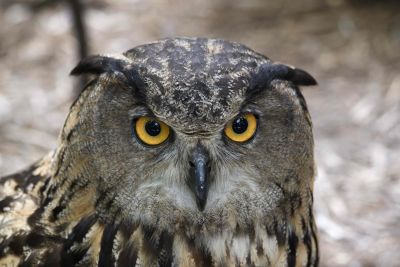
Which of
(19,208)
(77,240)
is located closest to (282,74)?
(77,240)

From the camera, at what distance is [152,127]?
1852mm

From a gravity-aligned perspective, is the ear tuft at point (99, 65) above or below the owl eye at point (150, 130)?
above

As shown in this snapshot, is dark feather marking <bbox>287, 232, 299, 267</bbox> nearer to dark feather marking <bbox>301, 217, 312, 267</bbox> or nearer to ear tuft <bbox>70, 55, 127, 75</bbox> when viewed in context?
dark feather marking <bbox>301, 217, 312, 267</bbox>

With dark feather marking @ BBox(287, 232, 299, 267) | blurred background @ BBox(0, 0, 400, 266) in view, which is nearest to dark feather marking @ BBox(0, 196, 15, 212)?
dark feather marking @ BBox(287, 232, 299, 267)

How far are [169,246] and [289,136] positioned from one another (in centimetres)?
41

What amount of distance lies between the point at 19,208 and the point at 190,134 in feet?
1.84

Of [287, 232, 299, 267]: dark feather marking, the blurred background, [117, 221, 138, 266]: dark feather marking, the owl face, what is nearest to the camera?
the owl face

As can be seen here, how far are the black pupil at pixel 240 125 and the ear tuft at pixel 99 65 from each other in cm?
30

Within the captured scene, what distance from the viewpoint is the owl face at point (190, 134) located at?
1.81 meters

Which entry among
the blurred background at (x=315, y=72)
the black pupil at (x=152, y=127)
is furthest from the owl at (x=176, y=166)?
the blurred background at (x=315, y=72)

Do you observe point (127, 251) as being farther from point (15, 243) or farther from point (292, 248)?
point (292, 248)

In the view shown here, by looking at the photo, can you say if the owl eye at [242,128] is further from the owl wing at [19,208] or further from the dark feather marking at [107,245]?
the owl wing at [19,208]

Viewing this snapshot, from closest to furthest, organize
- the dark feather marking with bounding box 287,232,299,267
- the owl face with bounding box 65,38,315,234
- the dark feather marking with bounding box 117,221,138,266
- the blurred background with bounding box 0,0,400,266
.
A: the owl face with bounding box 65,38,315,234
the dark feather marking with bounding box 117,221,138,266
the dark feather marking with bounding box 287,232,299,267
the blurred background with bounding box 0,0,400,266

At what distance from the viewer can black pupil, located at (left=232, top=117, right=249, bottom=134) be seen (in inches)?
74.0
